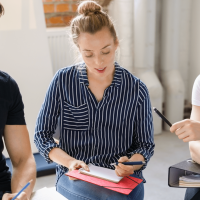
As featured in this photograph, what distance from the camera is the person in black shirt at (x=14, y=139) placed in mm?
1247

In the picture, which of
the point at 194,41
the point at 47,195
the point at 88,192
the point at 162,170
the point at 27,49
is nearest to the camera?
the point at 47,195

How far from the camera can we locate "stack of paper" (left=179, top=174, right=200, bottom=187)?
1334 mm

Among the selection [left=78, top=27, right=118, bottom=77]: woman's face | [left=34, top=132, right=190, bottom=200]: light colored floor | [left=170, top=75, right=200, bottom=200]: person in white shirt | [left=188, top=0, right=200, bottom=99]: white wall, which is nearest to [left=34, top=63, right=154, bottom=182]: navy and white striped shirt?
[left=78, top=27, right=118, bottom=77]: woman's face

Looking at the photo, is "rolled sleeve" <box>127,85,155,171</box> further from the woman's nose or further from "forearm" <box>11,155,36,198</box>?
"forearm" <box>11,155,36,198</box>

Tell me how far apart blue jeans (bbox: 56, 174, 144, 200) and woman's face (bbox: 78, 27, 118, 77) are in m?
0.53

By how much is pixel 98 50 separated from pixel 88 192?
2.14 feet

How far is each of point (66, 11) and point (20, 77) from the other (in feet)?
Answer: 3.52

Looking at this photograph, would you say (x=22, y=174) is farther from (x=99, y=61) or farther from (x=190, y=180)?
(x=190, y=180)

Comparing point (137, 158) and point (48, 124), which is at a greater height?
point (48, 124)

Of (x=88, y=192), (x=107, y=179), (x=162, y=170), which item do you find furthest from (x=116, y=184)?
(x=162, y=170)

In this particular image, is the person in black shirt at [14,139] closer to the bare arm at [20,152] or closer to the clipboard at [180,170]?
the bare arm at [20,152]

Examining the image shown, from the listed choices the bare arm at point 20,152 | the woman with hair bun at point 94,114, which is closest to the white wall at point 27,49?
the woman with hair bun at point 94,114

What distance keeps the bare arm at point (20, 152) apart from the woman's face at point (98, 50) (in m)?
0.45

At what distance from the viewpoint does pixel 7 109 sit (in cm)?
125
